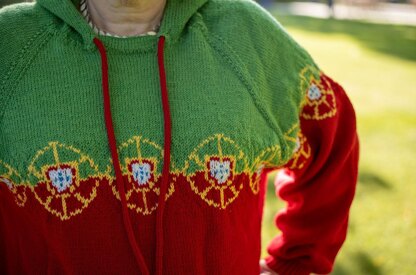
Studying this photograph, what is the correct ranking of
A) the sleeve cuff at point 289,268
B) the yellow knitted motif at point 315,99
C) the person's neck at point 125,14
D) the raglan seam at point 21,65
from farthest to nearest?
the sleeve cuff at point 289,268 < the yellow knitted motif at point 315,99 < the person's neck at point 125,14 < the raglan seam at point 21,65

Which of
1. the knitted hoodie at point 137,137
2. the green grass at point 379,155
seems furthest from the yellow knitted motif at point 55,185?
the green grass at point 379,155

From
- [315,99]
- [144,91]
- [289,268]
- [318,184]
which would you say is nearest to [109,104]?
[144,91]

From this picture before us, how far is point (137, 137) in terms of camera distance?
1221 mm

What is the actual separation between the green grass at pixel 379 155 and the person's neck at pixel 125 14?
6.98 feet

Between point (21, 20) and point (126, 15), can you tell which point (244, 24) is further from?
point (21, 20)

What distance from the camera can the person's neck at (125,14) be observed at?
126 centimetres

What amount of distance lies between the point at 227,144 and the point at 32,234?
0.55 meters

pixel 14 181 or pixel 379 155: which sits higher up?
pixel 14 181

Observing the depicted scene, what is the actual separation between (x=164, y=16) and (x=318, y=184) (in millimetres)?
718

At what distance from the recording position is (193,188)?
48.9 inches

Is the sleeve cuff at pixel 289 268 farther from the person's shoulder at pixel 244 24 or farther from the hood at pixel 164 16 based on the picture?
the hood at pixel 164 16

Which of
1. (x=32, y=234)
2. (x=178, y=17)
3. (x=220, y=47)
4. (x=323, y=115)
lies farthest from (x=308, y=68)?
(x=32, y=234)

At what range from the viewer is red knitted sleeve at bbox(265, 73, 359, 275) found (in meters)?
1.45

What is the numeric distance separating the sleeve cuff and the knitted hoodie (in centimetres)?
34
